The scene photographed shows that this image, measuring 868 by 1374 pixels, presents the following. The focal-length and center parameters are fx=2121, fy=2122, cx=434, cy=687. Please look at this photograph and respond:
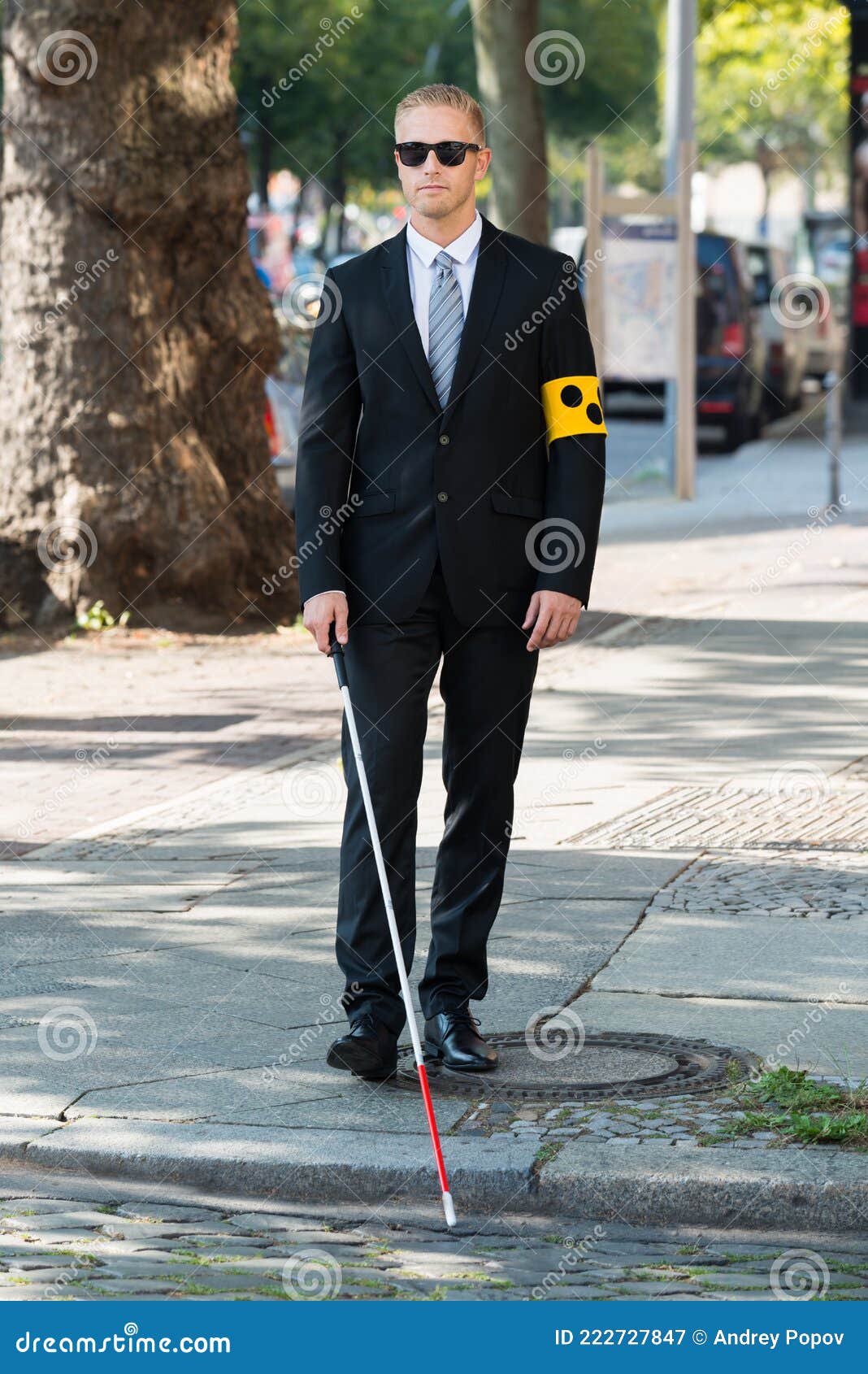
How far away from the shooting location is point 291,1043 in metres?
5.21

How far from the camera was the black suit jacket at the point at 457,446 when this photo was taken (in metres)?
4.78

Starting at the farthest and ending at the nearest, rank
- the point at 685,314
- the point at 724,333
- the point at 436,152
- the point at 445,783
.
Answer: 1. the point at 724,333
2. the point at 685,314
3. the point at 445,783
4. the point at 436,152

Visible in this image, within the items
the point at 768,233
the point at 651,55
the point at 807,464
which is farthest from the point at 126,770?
the point at 768,233

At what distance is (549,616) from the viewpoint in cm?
477

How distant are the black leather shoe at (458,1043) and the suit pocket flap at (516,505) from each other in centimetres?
118

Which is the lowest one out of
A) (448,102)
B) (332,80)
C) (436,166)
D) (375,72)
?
(436,166)

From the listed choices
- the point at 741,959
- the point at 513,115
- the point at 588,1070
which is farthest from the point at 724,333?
the point at 588,1070

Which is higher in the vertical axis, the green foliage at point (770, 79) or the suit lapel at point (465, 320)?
the green foliage at point (770, 79)

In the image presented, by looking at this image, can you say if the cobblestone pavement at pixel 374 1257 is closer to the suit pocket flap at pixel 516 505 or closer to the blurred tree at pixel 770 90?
the suit pocket flap at pixel 516 505

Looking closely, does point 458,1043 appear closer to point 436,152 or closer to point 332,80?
point 436,152

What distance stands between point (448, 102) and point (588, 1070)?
223 centimetres

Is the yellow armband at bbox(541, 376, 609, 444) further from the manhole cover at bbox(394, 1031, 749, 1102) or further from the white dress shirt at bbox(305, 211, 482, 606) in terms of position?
the manhole cover at bbox(394, 1031, 749, 1102)

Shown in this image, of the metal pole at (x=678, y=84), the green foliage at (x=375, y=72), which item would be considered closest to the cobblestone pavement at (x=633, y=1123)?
the metal pole at (x=678, y=84)

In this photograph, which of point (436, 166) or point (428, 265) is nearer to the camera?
point (436, 166)
